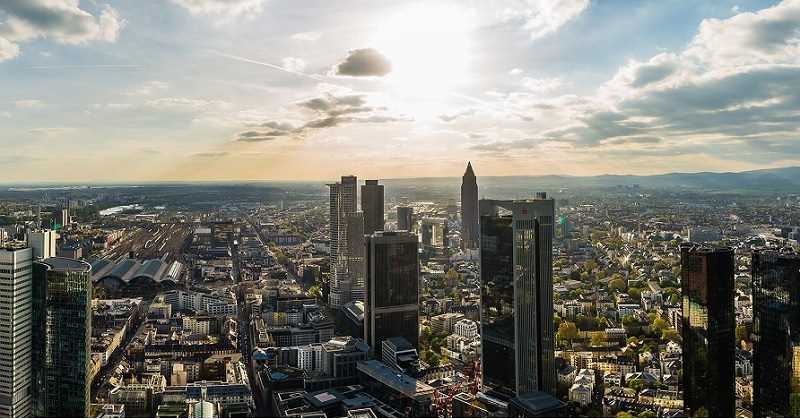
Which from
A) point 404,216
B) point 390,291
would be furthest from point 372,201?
point 390,291

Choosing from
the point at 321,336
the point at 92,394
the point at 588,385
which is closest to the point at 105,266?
the point at 321,336

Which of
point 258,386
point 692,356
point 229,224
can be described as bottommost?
point 258,386

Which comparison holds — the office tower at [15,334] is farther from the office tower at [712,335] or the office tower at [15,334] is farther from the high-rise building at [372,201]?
the high-rise building at [372,201]

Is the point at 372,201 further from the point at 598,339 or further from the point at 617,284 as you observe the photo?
the point at 598,339

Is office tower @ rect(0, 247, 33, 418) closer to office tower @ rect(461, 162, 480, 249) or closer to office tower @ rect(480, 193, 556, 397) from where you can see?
office tower @ rect(480, 193, 556, 397)

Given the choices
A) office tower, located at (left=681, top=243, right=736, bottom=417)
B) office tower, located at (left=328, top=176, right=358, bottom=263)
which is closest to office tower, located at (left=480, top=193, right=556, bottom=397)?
office tower, located at (left=681, top=243, right=736, bottom=417)

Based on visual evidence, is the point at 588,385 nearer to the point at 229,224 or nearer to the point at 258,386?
the point at 258,386

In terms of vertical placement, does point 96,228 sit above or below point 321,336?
above
